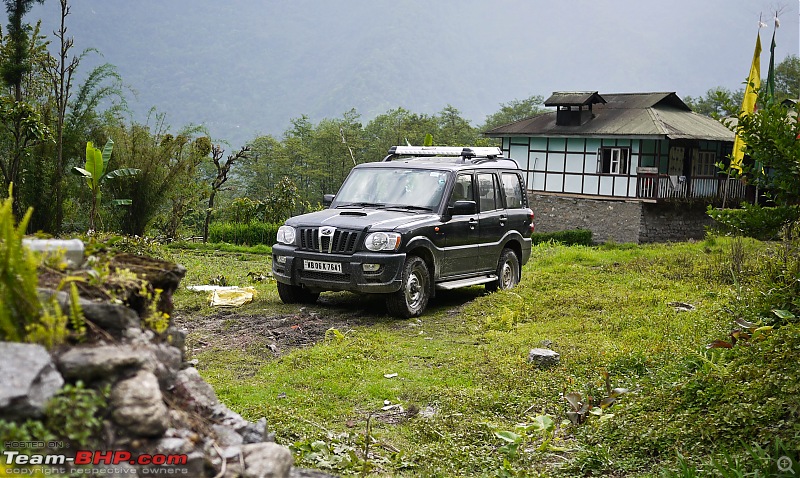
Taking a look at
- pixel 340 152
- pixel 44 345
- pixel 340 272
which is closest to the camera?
pixel 44 345

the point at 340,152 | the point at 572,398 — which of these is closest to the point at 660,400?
the point at 572,398

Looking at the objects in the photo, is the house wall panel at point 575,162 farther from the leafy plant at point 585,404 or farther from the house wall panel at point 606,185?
the leafy plant at point 585,404

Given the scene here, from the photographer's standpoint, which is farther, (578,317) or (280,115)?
(280,115)

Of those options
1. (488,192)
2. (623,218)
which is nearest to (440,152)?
(488,192)

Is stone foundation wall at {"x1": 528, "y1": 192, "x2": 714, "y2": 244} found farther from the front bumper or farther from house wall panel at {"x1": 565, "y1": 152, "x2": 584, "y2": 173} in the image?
the front bumper

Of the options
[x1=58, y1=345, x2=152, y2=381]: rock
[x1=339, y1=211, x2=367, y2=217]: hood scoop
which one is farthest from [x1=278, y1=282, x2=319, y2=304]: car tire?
[x1=58, y1=345, x2=152, y2=381]: rock

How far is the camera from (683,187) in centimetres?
3309

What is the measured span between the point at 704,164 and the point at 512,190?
24.8m

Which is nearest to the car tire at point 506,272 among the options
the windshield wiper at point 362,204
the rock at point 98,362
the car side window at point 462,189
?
the car side window at point 462,189

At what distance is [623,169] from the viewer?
3288cm

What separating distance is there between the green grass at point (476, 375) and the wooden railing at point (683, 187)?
64.1 ft

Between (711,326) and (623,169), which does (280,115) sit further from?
(711,326)

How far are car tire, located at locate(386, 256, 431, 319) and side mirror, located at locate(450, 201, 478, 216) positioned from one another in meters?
0.90

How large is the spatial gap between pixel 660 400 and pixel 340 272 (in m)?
5.22
